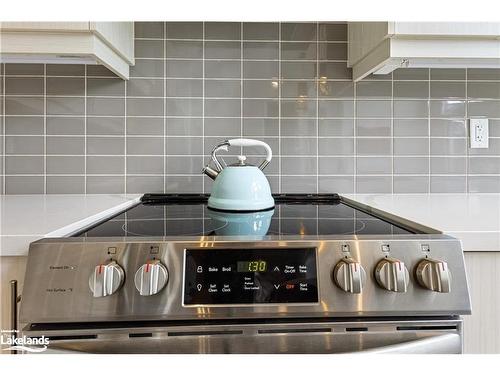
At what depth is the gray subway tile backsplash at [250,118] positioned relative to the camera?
137cm

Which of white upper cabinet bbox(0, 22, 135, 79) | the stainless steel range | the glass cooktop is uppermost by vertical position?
white upper cabinet bbox(0, 22, 135, 79)

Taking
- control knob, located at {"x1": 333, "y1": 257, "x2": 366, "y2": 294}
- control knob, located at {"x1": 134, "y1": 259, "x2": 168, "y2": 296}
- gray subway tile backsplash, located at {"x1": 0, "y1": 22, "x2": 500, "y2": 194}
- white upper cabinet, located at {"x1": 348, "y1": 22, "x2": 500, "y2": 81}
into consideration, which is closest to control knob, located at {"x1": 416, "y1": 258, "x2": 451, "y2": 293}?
control knob, located at {"x1": 333, "y1": 257, "x2": 366, "y2": 294}

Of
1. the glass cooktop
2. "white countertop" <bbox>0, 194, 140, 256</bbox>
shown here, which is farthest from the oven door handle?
"white countertop" <bbox>0, 194, 140, 256</bbox>

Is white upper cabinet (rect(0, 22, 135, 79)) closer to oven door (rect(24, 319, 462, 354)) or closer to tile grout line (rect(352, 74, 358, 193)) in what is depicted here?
oven door (rect(24, 319, 462, 354))

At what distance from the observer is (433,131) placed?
4.68 feet

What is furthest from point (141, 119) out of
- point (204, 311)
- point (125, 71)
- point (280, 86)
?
point (204, 311)

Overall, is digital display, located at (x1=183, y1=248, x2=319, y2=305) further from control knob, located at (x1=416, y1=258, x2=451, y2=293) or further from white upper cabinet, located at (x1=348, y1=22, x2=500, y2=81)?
white upper cabinet, located at (x1=348, y1=22, x2=500, y2=81)

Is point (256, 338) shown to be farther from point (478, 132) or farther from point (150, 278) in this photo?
point (478, 132)

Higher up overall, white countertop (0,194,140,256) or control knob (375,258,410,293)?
white countertop (0,194,140,256)

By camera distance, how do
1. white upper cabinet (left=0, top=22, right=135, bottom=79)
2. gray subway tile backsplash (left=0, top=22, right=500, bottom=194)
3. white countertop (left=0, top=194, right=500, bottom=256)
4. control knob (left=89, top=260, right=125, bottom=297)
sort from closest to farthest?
1. control knob (left=89, top=260, right=125, bottom=297)
2. white countertop (left=0, top=194, right=500, bottom=256)
3. white upper cabinet (left=0, top=22, right=135, bottom=79)
4. gray subway tile backsplash (left=0, top=22, right=500, bottom=194)

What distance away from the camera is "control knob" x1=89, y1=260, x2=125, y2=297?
0.66 meters

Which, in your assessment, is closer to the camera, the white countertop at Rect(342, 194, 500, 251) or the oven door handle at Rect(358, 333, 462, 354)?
the oven door handle at Rect(358, 333, 462, 354)

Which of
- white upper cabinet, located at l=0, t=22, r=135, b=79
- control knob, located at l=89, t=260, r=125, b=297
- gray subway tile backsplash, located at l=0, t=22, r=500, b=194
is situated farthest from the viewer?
gray subway tile backsplash, located at l=0, t=22, r=500, b=194
